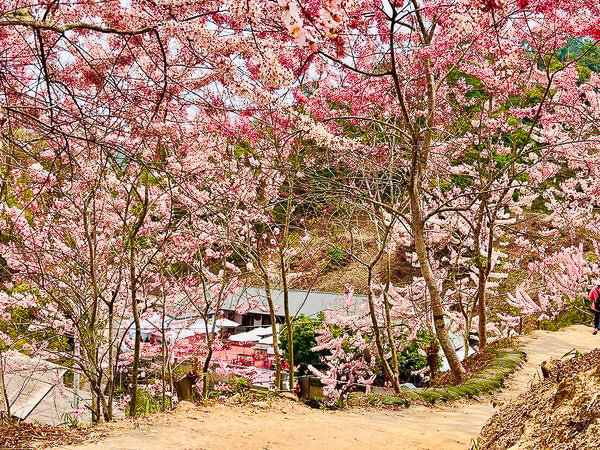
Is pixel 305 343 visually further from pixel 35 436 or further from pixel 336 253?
pixel 35 436

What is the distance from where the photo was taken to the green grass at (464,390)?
8.15m

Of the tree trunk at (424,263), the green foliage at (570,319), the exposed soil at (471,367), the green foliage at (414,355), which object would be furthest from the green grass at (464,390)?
the green foliage at (570,319)

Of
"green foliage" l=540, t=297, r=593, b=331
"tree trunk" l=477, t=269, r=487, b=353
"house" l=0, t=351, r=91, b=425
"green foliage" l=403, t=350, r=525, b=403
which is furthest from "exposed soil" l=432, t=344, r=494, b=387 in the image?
"green foliage" l=540, t=297, r=593, b=331

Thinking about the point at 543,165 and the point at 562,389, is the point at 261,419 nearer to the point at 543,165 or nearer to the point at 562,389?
the point at 562,389

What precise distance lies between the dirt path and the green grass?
0.81 ft

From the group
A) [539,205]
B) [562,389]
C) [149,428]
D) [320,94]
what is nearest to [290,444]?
[149,428]

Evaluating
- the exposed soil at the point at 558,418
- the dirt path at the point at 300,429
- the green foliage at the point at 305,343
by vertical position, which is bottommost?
the dirt path at the point at 300,429

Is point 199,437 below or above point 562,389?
below

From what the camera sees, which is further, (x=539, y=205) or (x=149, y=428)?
(x=539, y=205)

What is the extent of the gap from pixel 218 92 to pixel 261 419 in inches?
140

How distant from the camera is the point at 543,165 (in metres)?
12.2

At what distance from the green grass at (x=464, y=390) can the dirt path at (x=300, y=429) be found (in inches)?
9.7

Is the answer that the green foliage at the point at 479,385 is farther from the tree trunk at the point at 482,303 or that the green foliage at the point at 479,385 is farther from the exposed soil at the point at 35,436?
the exposed soil at the point at 35,436

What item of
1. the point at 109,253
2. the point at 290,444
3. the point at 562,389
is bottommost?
the point at 290,444
